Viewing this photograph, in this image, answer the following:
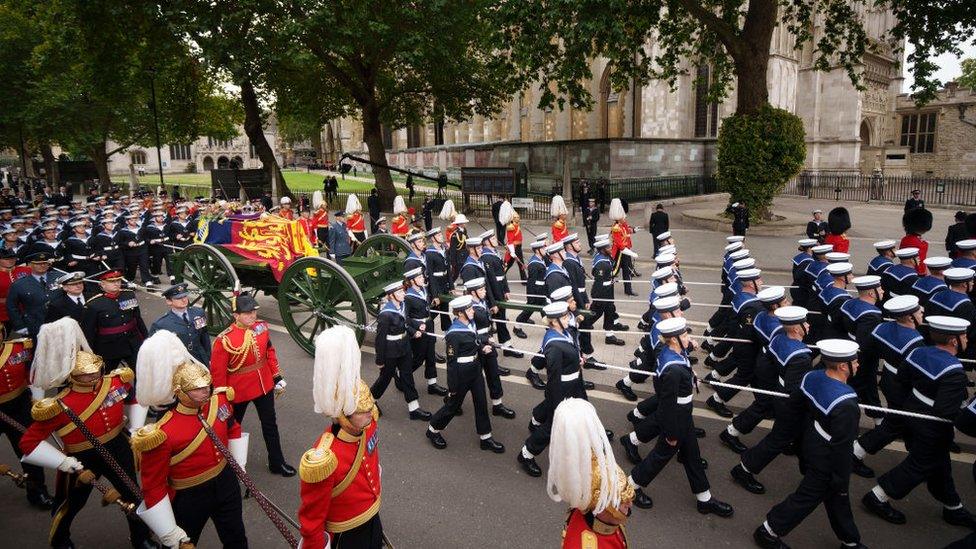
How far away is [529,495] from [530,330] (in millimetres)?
4822

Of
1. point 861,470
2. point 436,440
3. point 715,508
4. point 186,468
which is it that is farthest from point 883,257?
point 186,468

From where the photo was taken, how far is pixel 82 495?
4.53 metres

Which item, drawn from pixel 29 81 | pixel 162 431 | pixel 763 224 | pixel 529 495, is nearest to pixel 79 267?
pixel 162 431

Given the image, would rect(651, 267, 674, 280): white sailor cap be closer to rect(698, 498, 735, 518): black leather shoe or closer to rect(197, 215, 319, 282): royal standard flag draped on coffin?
rect(698, 498, 735, 518): black leather shoe

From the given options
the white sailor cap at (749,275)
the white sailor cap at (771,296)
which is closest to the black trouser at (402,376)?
the white sailor cap at (771,296)

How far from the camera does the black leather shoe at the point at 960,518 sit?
4.70m

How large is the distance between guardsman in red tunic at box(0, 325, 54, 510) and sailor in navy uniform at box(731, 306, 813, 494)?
643 cm

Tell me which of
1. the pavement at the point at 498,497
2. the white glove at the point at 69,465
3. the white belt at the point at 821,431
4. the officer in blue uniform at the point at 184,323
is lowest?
the pavement at the point at 498,497

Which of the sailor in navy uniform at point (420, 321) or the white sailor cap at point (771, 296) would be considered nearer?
the white sailor cap at point (771, 296)

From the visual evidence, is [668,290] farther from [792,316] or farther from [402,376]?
[402,376]

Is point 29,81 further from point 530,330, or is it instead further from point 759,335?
point 759,335

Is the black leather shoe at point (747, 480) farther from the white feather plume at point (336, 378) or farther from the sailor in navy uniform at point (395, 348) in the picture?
the white feather plume at point (336, 378)

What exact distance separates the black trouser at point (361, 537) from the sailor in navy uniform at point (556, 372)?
2.12 metres

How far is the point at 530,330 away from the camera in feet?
32.9
